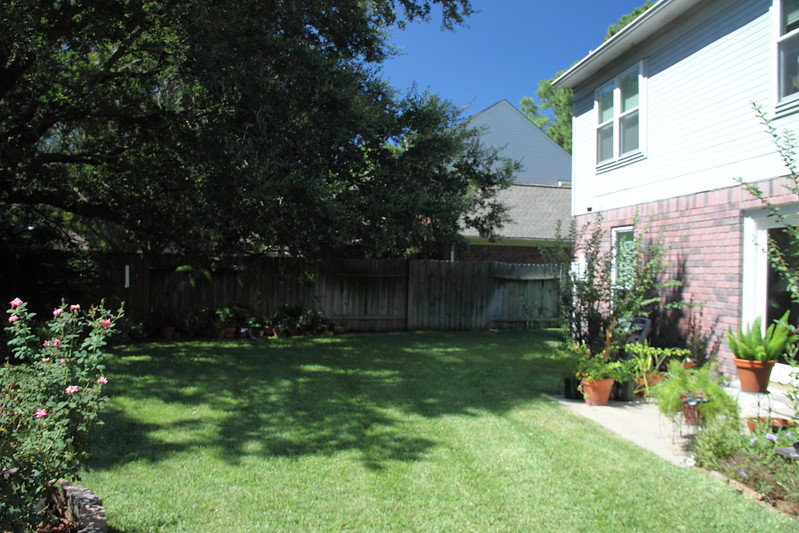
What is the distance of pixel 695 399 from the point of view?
4238 millimetres

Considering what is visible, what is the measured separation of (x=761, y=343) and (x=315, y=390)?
5111 millimetres

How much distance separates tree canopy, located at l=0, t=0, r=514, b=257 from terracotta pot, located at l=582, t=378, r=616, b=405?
173 inches

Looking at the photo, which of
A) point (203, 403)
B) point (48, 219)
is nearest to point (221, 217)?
point (203, 403)

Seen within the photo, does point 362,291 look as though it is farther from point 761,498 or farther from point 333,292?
→ point 761,498

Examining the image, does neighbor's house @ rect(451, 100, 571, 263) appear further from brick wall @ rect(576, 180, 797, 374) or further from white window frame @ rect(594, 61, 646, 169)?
brick wall @ rect(576, 180, 797, 374)

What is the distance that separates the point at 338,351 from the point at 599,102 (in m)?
6.49

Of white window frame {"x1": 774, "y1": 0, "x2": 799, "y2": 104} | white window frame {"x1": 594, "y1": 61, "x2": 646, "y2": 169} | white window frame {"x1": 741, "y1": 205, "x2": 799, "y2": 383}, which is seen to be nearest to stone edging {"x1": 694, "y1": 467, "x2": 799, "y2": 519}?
white window frame {"x1": 741, "y1": 205, "x2": 799, "y2": 383}

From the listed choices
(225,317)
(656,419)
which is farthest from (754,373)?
(225,317)

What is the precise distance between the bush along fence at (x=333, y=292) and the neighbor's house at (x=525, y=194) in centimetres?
128

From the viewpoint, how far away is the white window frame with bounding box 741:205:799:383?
632cm

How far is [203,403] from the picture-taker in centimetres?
569

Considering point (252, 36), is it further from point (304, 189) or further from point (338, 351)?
point (338, 351)

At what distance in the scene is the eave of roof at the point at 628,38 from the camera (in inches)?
297

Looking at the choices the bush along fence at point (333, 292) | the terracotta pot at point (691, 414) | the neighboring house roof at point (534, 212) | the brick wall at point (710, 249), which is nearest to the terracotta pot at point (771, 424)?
the terracotta pot at point (691, 414)
